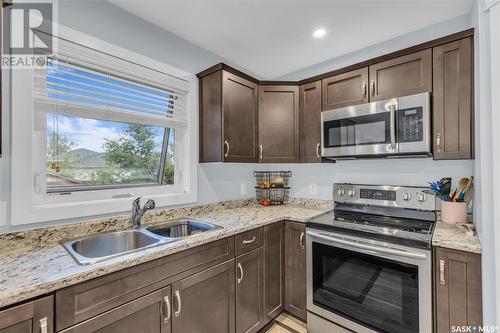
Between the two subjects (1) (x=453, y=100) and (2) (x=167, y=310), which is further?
(1) (x=453, y=100)

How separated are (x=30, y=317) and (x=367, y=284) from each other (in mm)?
1832

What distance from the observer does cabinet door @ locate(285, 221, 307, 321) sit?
80.2 inches

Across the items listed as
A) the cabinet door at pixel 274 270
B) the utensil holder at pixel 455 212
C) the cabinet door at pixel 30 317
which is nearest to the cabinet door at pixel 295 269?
the cabinet door at pixel 274 270

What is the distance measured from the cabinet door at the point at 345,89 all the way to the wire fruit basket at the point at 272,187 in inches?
36.4

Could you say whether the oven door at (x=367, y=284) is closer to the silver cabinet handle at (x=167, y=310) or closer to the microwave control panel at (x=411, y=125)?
the microwave control panel at (x=411, y=125)

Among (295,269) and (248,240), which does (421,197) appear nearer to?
(295,269)

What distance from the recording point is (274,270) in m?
2.07

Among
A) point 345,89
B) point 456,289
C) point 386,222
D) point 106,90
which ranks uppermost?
point 345,89

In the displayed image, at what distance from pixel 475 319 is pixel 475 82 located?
4.62 ft

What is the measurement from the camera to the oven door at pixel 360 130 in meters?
1.88

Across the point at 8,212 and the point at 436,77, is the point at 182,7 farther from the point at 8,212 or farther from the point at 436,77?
the point at 436,77

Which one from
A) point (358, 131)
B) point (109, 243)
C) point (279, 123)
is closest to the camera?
point (109, 243)

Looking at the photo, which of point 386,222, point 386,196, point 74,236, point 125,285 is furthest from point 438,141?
point 74,236

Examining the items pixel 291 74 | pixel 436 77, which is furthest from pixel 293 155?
pixel 436 77
